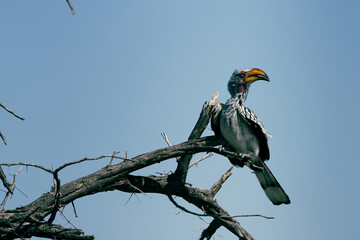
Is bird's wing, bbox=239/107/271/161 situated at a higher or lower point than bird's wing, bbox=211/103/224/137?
lower

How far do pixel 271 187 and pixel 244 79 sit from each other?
1241 mm

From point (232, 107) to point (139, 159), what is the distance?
1.24 meters

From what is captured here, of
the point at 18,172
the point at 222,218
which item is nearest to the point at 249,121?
the point at 222,218

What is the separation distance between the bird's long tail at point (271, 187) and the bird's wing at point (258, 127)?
0.19 meters

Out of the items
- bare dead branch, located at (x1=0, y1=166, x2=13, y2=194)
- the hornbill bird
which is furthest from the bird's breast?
bare dead branch, located at (x1=0, y1=166, x2=13, y2=194)

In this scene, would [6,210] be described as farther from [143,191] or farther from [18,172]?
[143,191]

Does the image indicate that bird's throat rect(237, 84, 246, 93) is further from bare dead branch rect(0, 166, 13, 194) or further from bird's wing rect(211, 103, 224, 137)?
bare dead branch rect(0, 166, 13, 194)

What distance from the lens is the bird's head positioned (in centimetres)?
479

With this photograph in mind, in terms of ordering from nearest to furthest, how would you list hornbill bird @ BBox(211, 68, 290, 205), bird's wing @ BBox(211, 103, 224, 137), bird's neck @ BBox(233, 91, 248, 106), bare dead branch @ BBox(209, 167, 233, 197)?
bare dead branch @ BBox(209, 167, 233, 197), hornbill bird @ BBox(211, 68, 290, 205), bird's wing @ BBox(211, 103, 224, 137), bird's neck @ BBox(233, 91, 248, 106)

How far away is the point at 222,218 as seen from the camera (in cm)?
396

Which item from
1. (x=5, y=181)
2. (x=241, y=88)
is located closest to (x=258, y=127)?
(x=241, y=88)

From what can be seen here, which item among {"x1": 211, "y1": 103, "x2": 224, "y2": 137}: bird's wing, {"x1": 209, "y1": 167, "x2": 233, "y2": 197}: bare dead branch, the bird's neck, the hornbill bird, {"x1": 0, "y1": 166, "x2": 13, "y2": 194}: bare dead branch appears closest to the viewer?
{"x1": 0, "y1": 166, "x2": 13, "y2": 194}: bare dead branch

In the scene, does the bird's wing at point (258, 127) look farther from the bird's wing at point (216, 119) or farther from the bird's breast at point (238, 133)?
the bird's wing at point (216, 119)

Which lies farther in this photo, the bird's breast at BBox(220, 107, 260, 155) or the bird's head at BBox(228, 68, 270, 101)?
the bird's head at BBox(228, 68, 270, 101)
